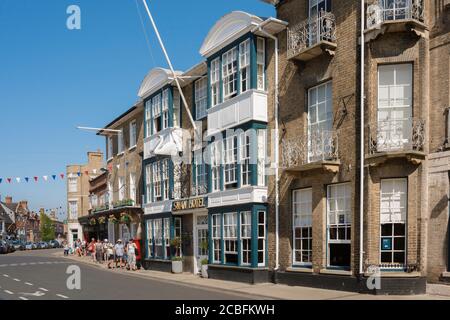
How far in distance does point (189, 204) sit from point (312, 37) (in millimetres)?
9993

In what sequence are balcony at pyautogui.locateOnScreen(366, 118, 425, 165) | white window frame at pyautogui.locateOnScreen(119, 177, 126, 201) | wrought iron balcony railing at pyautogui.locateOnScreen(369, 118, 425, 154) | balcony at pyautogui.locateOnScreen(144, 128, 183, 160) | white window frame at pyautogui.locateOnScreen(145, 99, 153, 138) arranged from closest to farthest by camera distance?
balcony at pyautogui.locateOnScreen(366, 118, 425, 165) < wrought iron balcony railing at pyautogui.locateOnScreen(369, 118, 425, 154) < balcony at pyautogui.locateOnScreen(144, 128, 183, 160) < white window frame at pyautogui.locateOnScreen(145, 99, 153, 138) < white window frame at pyautogui.locateOnScreen(119, 177, 126, 201)

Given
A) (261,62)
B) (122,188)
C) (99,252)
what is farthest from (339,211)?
(122,188)

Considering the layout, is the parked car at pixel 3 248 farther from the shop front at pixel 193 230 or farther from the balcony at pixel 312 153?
the balcony at pixel 312 153

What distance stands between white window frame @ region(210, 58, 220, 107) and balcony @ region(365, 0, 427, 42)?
7.83 meters

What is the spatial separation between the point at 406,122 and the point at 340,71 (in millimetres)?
2738

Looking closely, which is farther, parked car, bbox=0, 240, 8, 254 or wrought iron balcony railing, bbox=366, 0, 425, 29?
parked car, bbox=0, 240, 8, 254

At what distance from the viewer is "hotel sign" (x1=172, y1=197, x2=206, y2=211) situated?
21.8 metres

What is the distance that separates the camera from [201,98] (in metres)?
23.5

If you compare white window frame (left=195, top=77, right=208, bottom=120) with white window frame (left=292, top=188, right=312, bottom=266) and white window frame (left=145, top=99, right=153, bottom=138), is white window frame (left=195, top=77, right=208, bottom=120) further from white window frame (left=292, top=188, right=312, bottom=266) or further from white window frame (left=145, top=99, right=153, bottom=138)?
white window frame (left=292, top=188, right=312, bottom=266)

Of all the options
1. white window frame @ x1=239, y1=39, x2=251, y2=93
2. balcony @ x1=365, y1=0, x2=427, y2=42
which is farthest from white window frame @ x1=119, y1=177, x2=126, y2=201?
balcony @ x1=365, y1=0, x2=427, y2=42

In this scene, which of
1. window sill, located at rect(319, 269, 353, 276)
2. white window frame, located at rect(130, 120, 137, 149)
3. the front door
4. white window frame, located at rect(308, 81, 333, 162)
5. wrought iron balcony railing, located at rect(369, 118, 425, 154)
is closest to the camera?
wrought iron balcony railing, located at rect(369, 118, 425, 154)

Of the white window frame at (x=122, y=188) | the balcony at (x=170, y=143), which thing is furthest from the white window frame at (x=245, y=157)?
the white window frame at (x=122, y=188)
